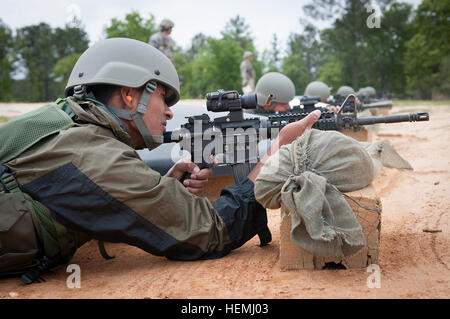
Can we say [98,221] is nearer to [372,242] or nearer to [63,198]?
[63,198]

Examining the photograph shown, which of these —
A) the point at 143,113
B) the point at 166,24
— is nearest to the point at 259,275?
the point at 143,113

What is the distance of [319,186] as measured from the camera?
85.3 inches

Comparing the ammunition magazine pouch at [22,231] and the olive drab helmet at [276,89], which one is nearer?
the ammunition magazine pouch at [22,231]

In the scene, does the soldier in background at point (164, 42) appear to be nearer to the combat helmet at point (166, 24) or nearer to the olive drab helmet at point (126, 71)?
the combat helmet at point (166, 24)

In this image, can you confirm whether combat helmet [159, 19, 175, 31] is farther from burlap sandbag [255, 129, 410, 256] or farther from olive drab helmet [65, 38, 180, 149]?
burlap sandbag [255, 129, 410, 256]

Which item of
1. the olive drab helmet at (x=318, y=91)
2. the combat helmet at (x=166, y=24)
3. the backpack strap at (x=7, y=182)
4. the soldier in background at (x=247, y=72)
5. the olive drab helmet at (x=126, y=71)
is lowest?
the backpack strap at (x=7, y=182)

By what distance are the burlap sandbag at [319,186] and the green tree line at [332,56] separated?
29527 millimetres

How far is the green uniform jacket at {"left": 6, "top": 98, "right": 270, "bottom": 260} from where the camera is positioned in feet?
7.52

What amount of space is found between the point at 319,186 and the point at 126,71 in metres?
1.51

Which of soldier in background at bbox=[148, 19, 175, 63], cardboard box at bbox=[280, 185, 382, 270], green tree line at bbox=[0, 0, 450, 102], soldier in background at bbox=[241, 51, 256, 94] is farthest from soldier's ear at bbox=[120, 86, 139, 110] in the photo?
Result: green tree line at bbox=[0, 0, 450, 102]

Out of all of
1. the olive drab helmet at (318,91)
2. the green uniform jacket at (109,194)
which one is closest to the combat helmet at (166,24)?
the olive drab helmet at (318,91)

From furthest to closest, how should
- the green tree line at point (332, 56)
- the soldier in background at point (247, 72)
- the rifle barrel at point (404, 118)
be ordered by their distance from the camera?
the green tree line at point (332, 56)
the soldier in background at point (247, 72)
the rifle barrel at point (404, 118)

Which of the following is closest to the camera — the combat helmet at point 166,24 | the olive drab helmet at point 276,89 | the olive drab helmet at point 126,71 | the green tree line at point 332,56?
the olive drab helmet at point 126,71

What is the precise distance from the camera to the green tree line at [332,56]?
35531 mm
